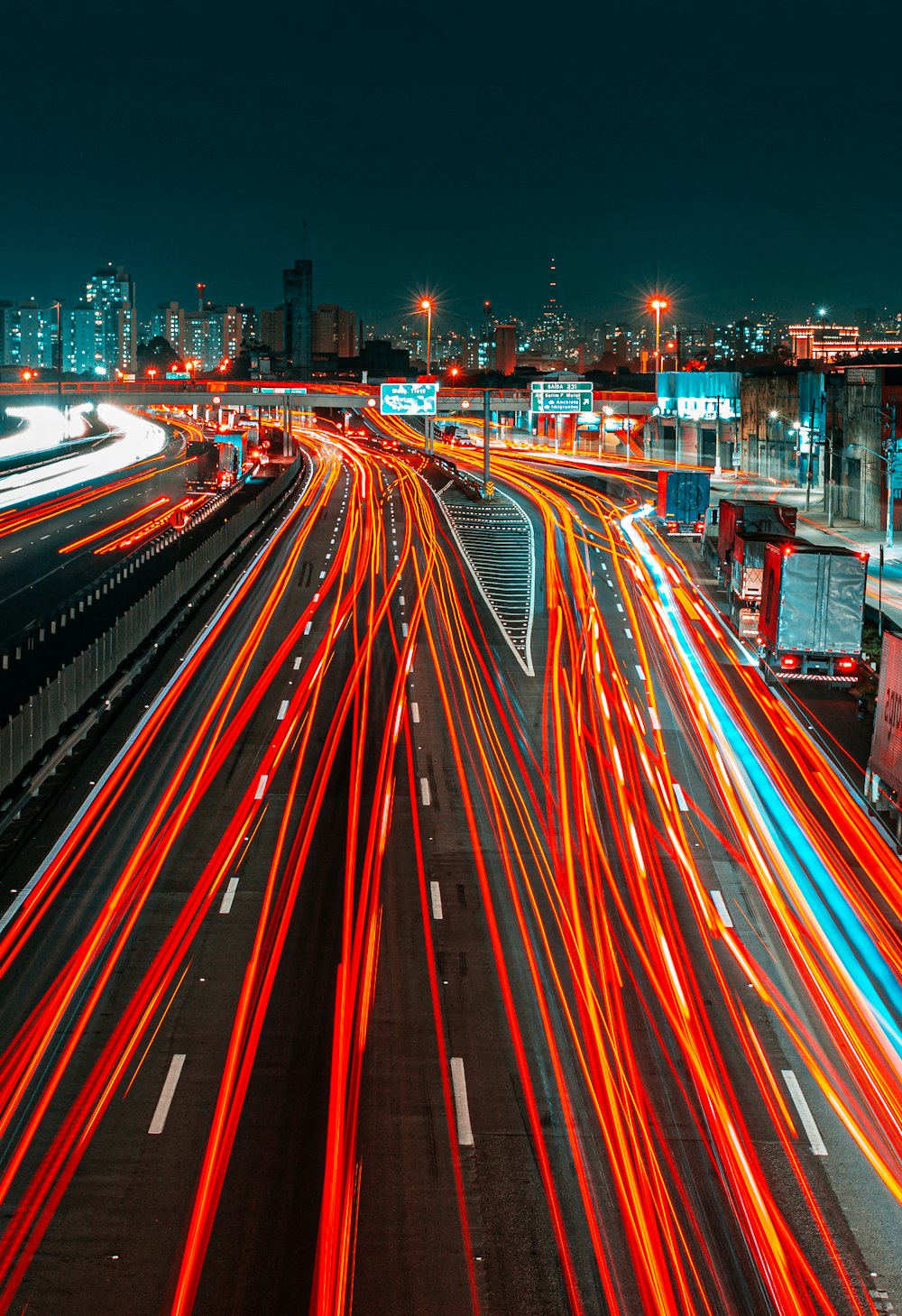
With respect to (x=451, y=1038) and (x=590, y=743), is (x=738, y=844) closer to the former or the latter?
(x=590, y=743)

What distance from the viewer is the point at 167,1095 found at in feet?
50.1

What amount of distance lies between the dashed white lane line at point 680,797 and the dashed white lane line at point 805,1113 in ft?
33.5

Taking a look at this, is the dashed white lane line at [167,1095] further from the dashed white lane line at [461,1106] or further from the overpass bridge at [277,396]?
the overpass bridge at [277,396]

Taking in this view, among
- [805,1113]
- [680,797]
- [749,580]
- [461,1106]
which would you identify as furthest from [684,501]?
Result: [461,1106]

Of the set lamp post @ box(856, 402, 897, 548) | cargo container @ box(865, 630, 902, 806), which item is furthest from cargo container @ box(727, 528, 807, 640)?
lamp post @ box(856, 402, 897, 548)

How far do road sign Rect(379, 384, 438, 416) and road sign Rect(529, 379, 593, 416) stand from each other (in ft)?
23.0

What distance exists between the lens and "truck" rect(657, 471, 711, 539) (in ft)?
227

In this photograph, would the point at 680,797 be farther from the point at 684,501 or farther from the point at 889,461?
the point at 889,461

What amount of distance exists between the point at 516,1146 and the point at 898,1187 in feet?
11.5

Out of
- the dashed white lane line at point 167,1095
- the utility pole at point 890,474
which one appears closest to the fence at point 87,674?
the dashed white lane line at point 167,1095

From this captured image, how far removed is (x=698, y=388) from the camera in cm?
11112

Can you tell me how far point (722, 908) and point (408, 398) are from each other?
7064 centimetres

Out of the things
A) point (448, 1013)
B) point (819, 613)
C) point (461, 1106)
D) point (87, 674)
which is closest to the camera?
point (461, 1106)

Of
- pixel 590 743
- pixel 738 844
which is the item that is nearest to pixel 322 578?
pixel 590 743
